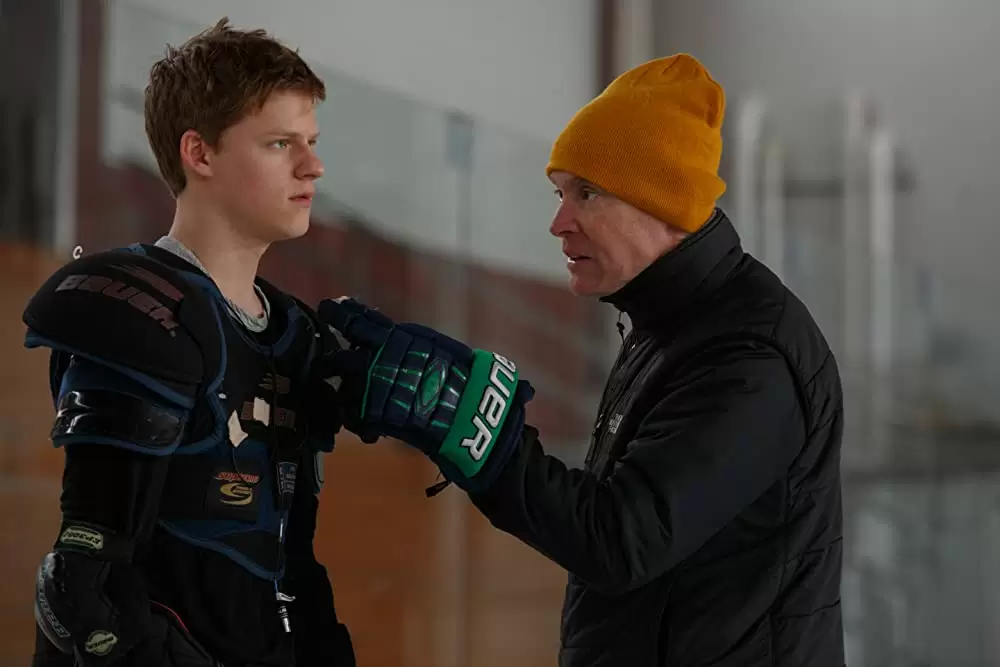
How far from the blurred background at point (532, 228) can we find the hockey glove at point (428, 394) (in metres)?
1.22

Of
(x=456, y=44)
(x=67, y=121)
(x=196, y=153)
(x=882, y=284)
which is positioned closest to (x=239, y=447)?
(x=196, y=153)

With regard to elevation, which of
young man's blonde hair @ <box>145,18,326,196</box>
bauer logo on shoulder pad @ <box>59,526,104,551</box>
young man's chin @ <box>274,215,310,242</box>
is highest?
young man's blonde hair @ <box>145,18,326,196</box>

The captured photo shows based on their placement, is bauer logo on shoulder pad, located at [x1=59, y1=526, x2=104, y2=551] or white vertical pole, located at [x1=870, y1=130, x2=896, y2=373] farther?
white vertical pole, located at [x1=870, y1=130, x2=896, y2=373]

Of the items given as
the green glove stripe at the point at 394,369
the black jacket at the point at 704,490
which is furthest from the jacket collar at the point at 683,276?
the green glove stripe at the point at 394,369

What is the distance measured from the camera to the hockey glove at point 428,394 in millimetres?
1301

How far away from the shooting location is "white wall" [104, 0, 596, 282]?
8.39ft

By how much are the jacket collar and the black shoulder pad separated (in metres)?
0.52

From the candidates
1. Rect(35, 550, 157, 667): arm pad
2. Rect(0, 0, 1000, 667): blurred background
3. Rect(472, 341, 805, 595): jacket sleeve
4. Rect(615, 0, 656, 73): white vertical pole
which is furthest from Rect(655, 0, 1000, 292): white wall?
Rect(35, 550, 157, 667): arm pad

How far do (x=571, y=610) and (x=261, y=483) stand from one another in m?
0.42

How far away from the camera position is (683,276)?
1.54 meters

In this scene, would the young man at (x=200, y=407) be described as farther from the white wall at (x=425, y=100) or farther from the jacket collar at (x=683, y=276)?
the white wall at (x=425, y=100)

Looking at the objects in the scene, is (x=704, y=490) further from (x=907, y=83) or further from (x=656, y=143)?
(x=907, y=83)

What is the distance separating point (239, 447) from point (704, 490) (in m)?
0.48

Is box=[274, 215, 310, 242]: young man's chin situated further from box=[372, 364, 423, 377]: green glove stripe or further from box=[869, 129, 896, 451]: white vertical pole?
box=[869, 129, 896, 451]: white vertical pole
